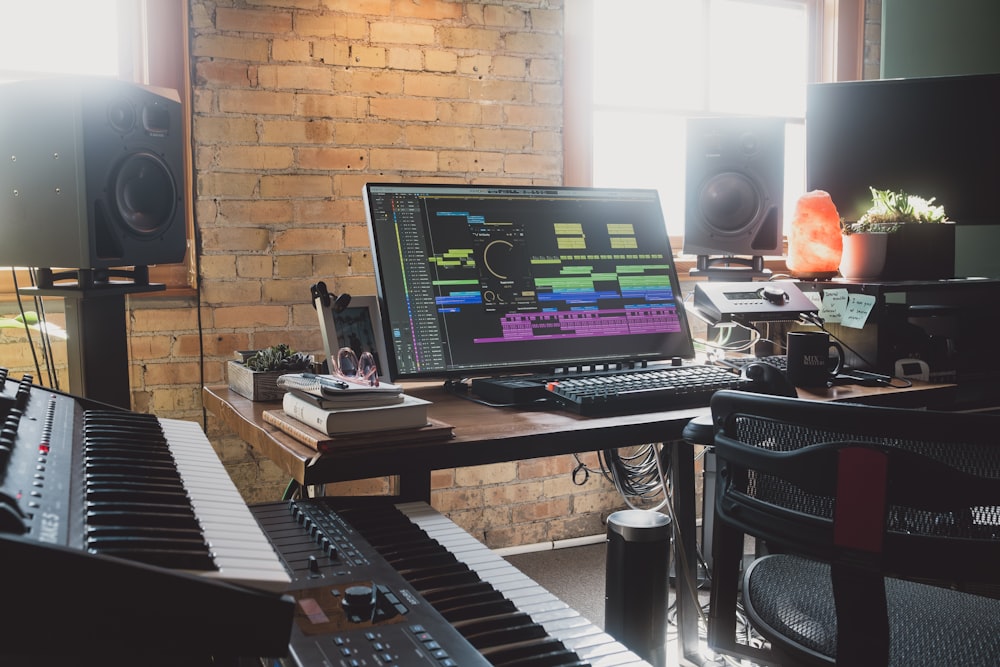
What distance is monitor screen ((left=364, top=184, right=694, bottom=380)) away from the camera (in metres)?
1.78

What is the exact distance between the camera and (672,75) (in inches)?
135

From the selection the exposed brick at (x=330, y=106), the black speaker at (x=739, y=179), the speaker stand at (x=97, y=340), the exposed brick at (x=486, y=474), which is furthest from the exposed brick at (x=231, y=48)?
the exposed brick at (x=486, y=474)

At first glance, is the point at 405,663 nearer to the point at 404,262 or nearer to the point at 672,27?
the point at 404,262

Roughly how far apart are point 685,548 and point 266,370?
3.53 feet

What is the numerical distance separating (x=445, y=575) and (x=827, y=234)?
1678mm

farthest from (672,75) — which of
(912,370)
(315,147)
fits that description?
(912,370)

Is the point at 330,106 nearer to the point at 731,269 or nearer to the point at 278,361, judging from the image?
the point at 278,361

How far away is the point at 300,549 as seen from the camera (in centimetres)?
111

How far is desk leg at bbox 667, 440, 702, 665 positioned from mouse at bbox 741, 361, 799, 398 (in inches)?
11.2

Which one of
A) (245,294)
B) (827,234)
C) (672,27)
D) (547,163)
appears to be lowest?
(245,294)

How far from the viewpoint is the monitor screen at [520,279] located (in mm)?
1777

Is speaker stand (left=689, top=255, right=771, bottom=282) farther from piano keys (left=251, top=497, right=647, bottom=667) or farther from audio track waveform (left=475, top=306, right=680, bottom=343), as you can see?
piano keys (left=251, top=497, right=647, bottom=667)

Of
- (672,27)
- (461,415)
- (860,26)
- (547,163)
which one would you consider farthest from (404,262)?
(860,26)

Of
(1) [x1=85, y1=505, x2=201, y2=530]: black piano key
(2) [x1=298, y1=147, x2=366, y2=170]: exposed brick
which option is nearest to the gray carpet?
(2) [x1=298, y1=147, x2=366, y2=170]: exposed brick
